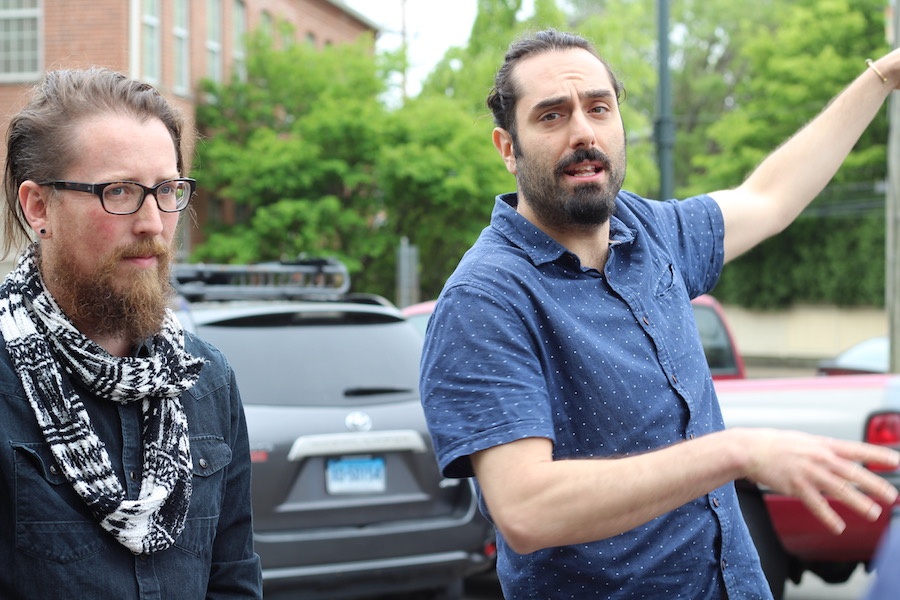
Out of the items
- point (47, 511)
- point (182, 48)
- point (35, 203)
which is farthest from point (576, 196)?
point (182, 48)

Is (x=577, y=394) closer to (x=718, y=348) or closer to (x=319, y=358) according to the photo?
(x=319, y=358)

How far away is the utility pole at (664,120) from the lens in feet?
42.2

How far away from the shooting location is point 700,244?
2.89m

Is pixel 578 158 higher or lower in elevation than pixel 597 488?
higher

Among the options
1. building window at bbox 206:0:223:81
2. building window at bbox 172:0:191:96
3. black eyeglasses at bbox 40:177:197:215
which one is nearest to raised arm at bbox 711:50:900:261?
black eyeglasses at bbox 40:177:197:215

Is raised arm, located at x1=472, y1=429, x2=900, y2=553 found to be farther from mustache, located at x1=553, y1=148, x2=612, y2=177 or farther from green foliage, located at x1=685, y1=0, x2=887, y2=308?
green foliage, located at x1=685, y1=0, x2=887, y2=308

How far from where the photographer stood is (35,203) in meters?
2.14

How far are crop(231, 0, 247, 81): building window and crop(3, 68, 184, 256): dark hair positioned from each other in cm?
2341

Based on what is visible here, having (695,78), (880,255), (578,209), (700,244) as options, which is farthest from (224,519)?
(695,78)

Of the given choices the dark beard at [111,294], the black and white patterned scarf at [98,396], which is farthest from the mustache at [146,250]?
the black and white patterned scarf at [98,396]

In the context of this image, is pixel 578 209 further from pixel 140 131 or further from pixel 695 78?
pixel 695 78

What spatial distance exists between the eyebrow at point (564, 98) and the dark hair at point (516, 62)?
0.29ft

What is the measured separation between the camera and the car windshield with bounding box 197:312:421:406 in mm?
5734

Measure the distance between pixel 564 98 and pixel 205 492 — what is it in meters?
1.14
